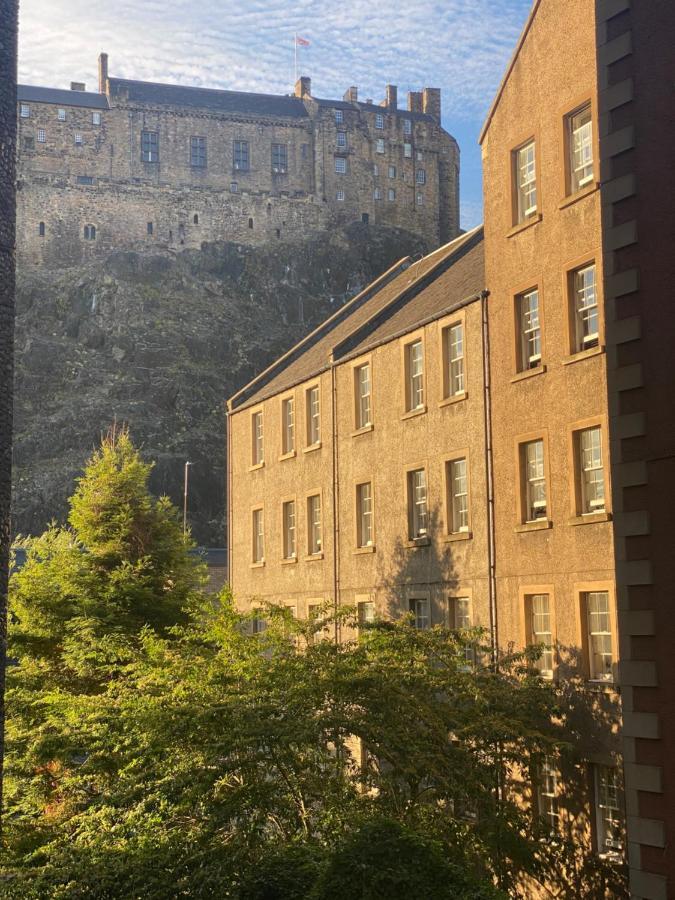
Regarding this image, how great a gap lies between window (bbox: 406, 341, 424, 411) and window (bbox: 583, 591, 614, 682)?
8596 millimetres

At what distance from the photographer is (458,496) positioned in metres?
28.0

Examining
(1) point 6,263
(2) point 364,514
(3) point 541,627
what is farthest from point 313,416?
(1) point 6,263

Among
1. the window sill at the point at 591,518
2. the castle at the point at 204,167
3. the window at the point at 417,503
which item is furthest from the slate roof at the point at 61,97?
the window sill at the point at 591,518

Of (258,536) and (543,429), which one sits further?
(258,536)

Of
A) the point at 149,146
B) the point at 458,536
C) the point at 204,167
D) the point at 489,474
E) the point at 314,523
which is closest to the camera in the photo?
the point at 489,474

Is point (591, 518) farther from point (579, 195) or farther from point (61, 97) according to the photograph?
point (61, 97)

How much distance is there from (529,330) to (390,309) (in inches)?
371

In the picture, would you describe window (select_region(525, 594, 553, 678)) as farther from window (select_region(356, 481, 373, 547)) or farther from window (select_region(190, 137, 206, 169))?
window (select_region(190, 137, 206, 169))

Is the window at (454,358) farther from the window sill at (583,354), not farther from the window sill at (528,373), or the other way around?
the window sill at (583,354)

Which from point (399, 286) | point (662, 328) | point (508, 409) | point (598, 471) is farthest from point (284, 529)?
point (662, 328)

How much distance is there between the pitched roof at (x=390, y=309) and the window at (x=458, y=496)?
3.75m

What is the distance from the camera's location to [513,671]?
23797mm

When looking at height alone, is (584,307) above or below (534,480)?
above

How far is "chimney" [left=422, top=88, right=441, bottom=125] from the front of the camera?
11425 cm
